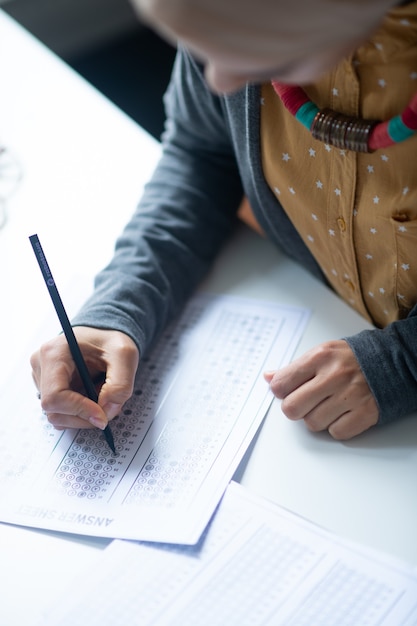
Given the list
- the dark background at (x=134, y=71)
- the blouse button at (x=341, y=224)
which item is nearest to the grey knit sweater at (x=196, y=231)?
the blouse button at (x=341, y=224)

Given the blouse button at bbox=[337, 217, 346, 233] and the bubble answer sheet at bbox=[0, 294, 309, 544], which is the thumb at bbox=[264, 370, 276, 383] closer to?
the bubble answer sheet at bbox=[0, 294, 309, 544]

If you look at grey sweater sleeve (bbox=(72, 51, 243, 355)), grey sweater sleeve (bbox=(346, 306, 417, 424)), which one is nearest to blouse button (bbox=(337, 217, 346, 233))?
grey sweater sleeve (bbox=(346, 306, 417, 424))

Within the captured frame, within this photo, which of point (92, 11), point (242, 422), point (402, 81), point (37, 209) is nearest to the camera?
point (402, 81)

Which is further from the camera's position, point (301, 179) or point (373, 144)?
point (301, 179)

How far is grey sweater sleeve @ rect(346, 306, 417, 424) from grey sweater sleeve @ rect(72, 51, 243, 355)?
23 centimetres

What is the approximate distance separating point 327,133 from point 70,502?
0.40 meters

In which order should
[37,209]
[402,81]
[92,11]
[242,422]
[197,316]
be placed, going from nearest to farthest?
[402,81], [242,422], [197,316], [37,209], [92,11]

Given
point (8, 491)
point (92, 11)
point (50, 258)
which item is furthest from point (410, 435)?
point (92, 11)

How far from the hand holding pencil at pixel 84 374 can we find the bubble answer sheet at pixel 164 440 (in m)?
0.03

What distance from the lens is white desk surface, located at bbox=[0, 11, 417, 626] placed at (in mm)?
668

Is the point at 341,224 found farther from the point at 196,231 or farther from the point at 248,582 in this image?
the point at 248,582

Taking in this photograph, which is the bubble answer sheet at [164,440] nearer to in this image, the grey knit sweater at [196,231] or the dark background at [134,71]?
the grey knit sweater at [196,231]

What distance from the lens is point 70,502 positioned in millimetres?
710

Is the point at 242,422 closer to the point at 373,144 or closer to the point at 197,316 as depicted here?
the point at 197,316
